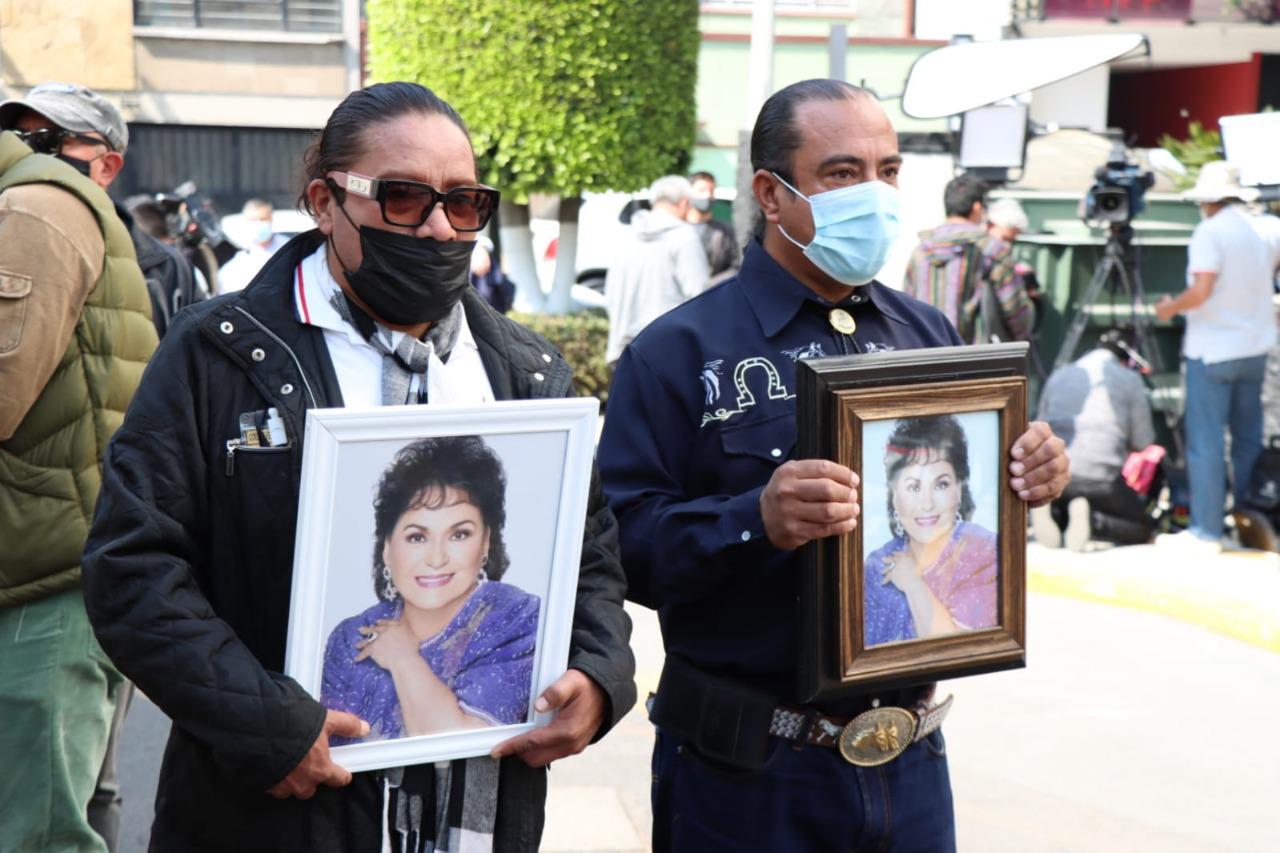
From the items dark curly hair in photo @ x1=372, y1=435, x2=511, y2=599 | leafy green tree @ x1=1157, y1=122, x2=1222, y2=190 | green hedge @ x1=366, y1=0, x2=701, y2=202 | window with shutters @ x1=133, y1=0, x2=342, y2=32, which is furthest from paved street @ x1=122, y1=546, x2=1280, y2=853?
window with shutters @ x1=133, y1=0, x2=342, y2=32

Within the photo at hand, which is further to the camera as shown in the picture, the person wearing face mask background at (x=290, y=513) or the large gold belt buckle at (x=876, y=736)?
the large gold belt buckle at (x=876, y=736)

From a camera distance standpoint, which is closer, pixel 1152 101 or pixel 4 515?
pixel 4 515

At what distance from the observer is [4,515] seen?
3.19 m

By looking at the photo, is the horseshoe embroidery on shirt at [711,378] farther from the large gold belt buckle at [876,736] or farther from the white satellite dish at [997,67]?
the white satellite dish at [997,67]

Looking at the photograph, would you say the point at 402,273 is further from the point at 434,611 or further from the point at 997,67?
the point at 997,67

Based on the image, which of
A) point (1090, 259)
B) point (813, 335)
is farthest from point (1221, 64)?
point (813, 335)

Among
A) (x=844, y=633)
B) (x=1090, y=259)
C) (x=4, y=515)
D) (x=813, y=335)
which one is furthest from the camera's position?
(x=1090, y=259)

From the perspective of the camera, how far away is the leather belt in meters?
2.68

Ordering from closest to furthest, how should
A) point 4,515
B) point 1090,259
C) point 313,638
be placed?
point 313,638 < point 4,515 < point 1090,259

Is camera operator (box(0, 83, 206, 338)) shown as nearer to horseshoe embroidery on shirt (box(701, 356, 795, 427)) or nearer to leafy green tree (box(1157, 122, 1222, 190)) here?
horseshoe embroidery on shirt (box(701, 356, 795, 427))

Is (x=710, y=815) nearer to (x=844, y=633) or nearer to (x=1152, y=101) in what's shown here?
(x=844, y=633)

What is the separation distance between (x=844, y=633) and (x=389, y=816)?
739mm

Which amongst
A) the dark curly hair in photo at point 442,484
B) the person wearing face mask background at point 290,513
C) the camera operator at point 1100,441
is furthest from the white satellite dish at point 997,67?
the dark curly hair in photo at point 442,484

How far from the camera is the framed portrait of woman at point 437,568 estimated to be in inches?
83.3
